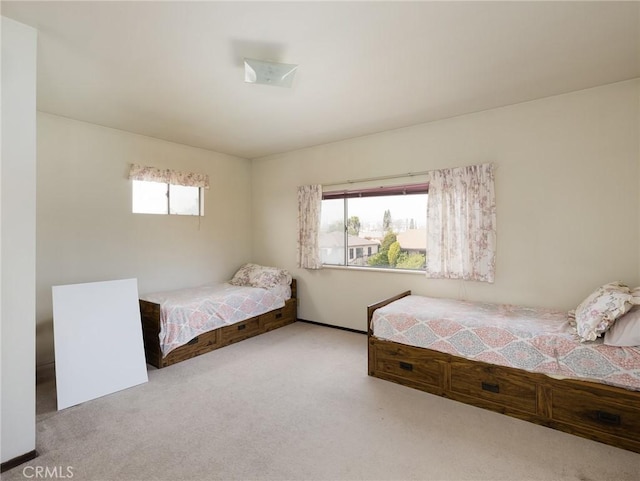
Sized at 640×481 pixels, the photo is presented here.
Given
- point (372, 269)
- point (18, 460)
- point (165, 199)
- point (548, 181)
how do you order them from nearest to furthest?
point (18, 460) → point (548, 181) → point (372, 269) → point (165, 199)

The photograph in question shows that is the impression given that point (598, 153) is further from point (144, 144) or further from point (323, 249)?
point (144, 144)

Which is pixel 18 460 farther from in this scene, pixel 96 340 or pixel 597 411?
pixel 597 411

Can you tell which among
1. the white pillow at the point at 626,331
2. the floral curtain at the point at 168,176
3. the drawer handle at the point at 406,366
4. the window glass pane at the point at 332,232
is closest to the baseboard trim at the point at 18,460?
the drawer handle at the point at 406,366

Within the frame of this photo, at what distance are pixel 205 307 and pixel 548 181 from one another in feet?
12.0

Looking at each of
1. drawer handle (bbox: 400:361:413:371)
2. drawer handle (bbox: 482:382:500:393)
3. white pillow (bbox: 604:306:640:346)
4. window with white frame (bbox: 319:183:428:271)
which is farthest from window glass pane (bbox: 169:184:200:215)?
white pillow (bbox: 604:306:640:346)

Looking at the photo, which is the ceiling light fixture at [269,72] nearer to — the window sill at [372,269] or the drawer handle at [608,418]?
the window sill at [372,269]

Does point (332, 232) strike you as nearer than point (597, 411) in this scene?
No

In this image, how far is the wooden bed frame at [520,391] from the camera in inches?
76.0

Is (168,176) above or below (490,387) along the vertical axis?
above

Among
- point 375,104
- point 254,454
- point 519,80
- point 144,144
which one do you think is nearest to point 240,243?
point 144,144

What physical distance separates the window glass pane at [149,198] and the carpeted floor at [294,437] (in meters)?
1.99

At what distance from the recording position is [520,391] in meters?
2.25

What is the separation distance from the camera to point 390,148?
379 cm

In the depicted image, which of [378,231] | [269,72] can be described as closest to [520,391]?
[378,231]
